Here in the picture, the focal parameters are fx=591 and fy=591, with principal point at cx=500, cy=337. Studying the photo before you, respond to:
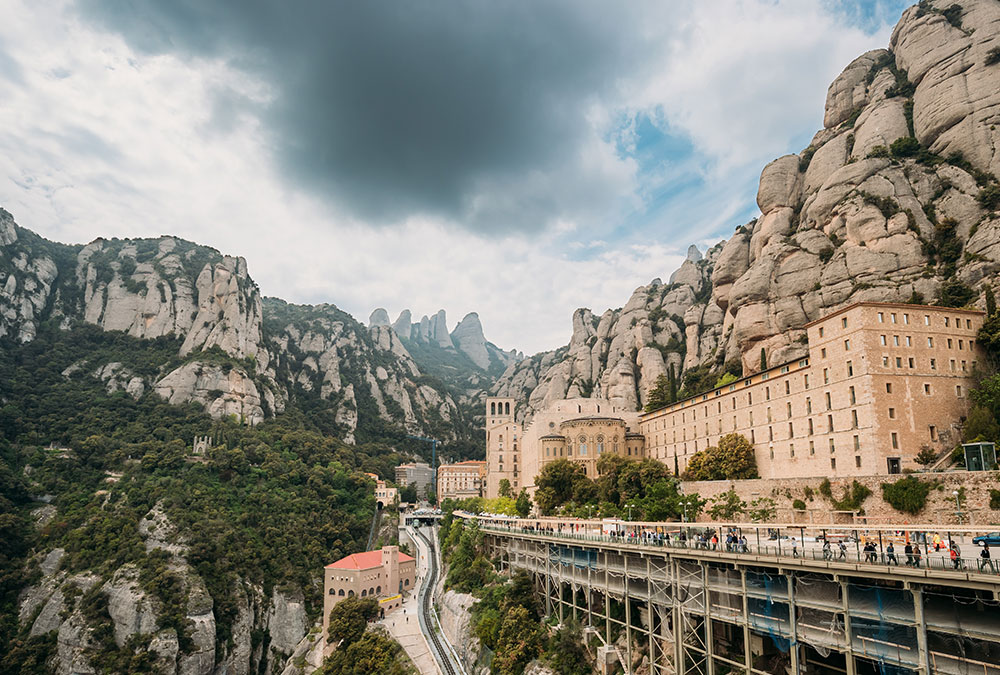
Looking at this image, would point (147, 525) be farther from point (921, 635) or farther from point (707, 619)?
point (921, 635)

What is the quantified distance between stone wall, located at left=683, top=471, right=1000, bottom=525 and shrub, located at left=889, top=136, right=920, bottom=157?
41.2 metres

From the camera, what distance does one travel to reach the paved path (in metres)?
49.5

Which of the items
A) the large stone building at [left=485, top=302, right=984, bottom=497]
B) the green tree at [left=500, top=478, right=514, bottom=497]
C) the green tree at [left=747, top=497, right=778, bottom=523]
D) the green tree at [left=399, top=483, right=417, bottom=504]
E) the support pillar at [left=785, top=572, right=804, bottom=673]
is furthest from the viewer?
the green tree at [left=399, top=483, right=417, bottom=504]

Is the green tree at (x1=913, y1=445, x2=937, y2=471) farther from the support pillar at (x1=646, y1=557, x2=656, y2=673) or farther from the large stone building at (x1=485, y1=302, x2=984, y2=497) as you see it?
the support pillar at (x1=646, y1=557, x2=656, y2=673)

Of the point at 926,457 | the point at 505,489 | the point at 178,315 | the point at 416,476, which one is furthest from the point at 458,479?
the point at 926,457

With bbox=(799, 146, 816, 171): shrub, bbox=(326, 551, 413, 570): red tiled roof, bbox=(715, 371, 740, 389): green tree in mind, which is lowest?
bbox=(326, 551, 413, 570): red tiled roof

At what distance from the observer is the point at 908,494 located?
114 ft

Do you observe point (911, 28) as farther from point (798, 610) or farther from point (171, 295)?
point (171, 295)

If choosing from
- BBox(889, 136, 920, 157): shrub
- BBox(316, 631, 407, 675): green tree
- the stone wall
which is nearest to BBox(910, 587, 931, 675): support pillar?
the stone wall

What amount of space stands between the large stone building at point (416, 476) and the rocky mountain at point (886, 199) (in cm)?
8018

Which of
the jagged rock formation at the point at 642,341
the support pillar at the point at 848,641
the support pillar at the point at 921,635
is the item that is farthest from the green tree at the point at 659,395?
the support pillar at the point at 921,635

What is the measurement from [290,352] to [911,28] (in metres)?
147

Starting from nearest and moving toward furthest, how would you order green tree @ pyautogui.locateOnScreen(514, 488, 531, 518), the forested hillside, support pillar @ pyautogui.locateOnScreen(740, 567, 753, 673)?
support pillar @ pyautogui.locateOnScreen(740, 567, 753, 673), the forested hillside, green tree @ pyautogui.locateOnScreen(514, 488, 531, 518)

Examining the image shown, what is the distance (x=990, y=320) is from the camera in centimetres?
4509
